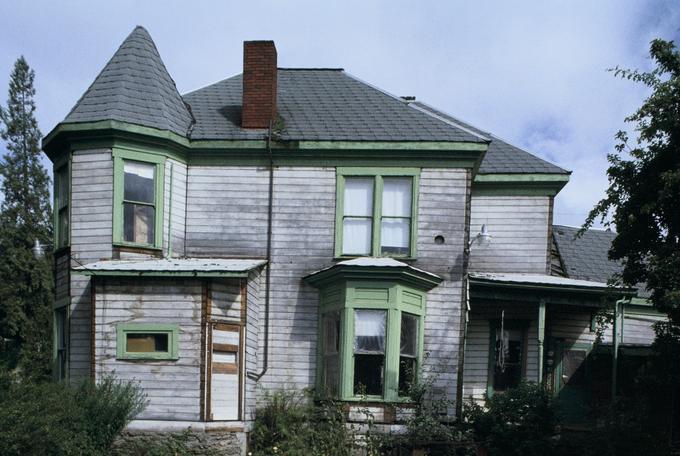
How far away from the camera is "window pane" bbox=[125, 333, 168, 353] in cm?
1602

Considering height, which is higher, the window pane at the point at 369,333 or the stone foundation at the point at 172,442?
the window pane at the point at 369,333

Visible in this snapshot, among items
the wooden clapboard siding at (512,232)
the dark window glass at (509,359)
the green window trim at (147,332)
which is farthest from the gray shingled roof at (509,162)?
the green window trim at (147,332)

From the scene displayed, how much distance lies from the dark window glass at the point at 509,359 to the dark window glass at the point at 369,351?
12.8ft

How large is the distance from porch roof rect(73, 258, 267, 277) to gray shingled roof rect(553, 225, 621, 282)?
400 inches

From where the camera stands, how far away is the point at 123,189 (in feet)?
55.8

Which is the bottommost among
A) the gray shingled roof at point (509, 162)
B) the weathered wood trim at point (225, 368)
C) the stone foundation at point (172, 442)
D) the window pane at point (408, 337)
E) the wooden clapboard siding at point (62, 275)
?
the stone foundation at point (172, 442)

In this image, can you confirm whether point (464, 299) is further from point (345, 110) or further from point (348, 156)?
point (345, 110)

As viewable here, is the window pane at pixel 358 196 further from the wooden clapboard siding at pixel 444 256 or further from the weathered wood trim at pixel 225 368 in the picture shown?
the weathered wood trim at pixel 225 368

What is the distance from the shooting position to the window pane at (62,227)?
17.6m

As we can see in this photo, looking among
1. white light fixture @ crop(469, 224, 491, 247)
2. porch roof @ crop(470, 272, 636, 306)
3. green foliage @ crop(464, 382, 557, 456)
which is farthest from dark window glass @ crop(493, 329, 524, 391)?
green foliage @ crop(464, 382, 557, 456)

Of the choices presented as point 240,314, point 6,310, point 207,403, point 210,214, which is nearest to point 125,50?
point 210,214

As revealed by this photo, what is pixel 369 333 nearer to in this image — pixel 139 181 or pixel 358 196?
pixel 358 196

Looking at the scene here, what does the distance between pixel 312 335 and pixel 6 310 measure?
68.7ft

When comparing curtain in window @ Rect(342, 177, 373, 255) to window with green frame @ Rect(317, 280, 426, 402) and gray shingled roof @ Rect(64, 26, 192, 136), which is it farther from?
gray shingled roof @ Rect(64, 26, 192, 136)
